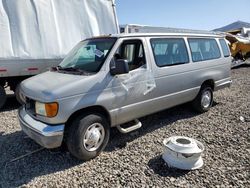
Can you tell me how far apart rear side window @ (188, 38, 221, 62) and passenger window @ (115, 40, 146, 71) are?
5.55 ft

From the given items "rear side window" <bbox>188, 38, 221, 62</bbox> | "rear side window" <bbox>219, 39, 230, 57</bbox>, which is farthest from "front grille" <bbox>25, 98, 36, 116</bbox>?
"rear side window" <bbox>219, 39, 230, 57</bbox>

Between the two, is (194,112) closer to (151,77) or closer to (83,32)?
(151,77)

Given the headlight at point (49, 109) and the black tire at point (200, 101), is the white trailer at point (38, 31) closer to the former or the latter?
the headlight at point (49, 109)

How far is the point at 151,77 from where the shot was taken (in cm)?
474

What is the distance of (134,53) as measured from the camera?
486 cm

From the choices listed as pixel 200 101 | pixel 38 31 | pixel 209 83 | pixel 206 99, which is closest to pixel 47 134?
pixel 200 101

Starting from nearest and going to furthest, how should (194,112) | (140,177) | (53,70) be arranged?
(140,177), (53,70), (194,112)

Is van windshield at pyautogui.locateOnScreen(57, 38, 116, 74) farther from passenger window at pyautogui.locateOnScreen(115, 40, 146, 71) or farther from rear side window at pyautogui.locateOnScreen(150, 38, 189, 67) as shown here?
rear side window at pyautogui.locateOnScreen(150, 38, 189, 67)

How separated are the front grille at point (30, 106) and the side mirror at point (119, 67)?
55.8 inches

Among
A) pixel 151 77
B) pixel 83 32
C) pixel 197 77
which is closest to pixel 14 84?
pixel 83 32

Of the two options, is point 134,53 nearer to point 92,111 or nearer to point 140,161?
point 92,111

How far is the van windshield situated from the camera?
13.7 ft

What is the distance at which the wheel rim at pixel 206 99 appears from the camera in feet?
20.8

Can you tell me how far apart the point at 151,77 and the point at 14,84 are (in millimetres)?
4445
